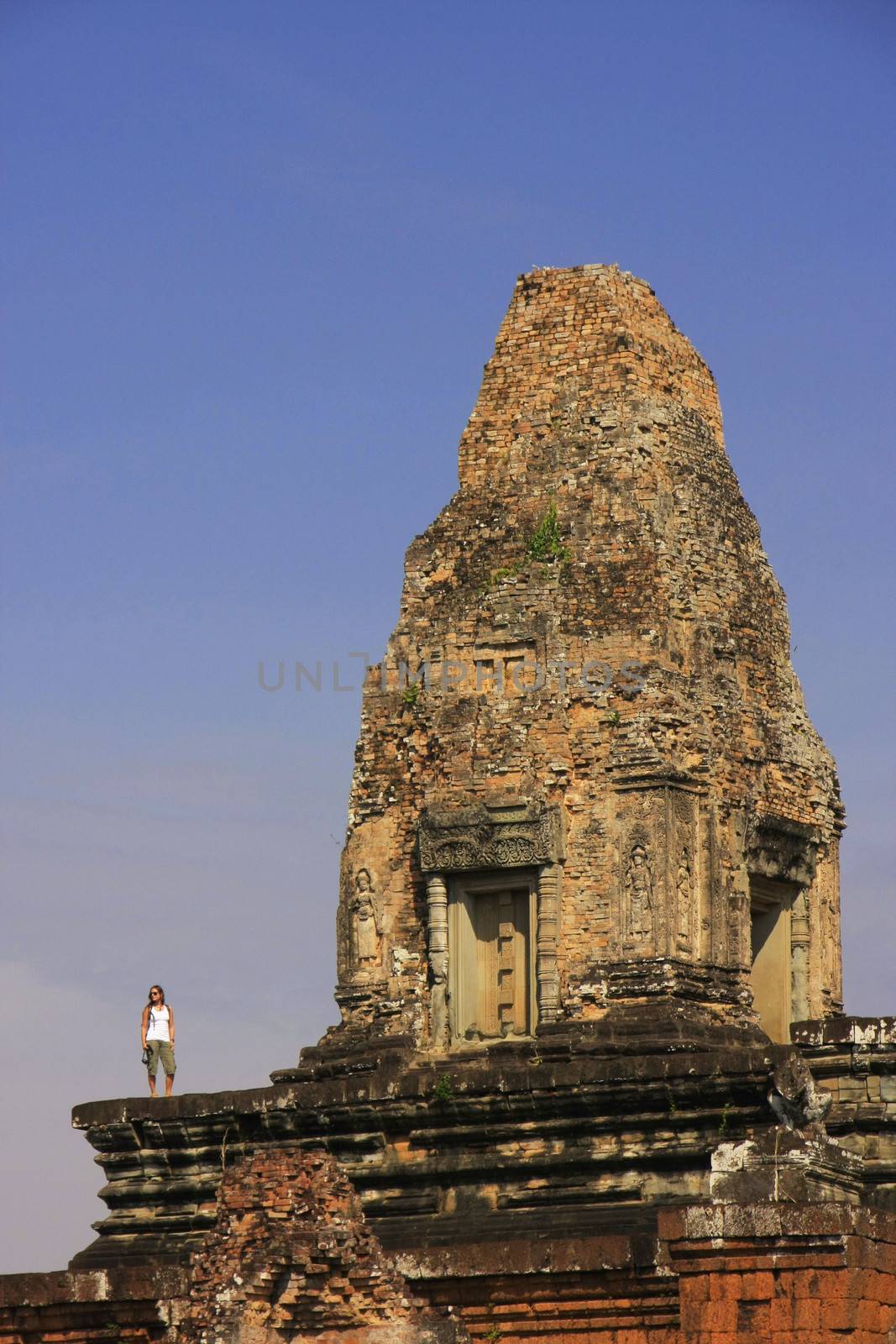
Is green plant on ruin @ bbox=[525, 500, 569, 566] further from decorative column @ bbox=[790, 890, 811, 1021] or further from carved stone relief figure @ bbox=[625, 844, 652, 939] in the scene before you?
decorative column @ bbox=[790, 890, 811, 1021]

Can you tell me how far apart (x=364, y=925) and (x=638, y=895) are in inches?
121

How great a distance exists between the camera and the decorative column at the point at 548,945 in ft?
88.5

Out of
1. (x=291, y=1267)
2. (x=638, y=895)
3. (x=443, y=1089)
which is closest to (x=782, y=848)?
(x=638, y=895)

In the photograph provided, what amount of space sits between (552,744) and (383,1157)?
14.3ft

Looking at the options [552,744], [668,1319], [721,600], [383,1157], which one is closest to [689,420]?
[721,600]

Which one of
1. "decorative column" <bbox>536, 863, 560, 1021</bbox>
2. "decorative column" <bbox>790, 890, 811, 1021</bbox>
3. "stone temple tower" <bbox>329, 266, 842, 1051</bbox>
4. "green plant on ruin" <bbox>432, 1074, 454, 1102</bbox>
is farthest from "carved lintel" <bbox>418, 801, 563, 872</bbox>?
"decorative column" <bbox>790, 890, 811, 1021</bbox>

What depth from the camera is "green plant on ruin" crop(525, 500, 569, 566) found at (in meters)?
28.7

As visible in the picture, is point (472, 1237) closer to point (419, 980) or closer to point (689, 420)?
point (419, 980)

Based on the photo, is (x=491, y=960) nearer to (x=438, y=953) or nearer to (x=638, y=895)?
(x=438, y=953)

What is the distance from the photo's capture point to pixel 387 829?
1131 inches

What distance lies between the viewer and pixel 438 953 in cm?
2786

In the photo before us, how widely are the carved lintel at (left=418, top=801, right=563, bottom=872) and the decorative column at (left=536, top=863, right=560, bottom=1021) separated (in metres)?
0.18

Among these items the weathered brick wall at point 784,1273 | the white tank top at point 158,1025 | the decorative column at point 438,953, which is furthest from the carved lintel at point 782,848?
the weathered brick wall at point 784,1273

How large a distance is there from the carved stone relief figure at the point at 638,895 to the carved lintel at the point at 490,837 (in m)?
0.76
